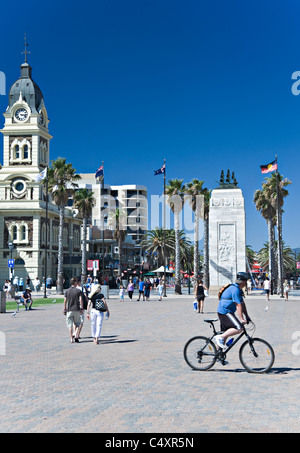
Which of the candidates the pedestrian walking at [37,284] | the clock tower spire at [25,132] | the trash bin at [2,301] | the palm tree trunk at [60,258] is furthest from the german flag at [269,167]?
the clock tower spire at [25,132]

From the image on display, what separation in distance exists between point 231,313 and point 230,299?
0.25 meters

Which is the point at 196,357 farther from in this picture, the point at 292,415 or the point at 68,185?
the point at 68,185

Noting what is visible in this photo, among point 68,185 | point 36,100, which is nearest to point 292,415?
point 68,185

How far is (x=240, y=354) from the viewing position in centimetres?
996

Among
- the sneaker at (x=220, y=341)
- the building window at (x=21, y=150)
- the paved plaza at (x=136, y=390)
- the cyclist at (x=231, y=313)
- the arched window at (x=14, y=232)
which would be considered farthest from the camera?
the building window at (x=21, y=150)

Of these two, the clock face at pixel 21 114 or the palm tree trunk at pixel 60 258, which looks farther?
the clock face at pixel 21 114

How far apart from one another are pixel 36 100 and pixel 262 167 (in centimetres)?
3339

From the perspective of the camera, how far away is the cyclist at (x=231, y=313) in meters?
9.70

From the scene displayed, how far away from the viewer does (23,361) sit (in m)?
11.2

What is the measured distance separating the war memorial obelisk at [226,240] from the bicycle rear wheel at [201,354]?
1318 inches

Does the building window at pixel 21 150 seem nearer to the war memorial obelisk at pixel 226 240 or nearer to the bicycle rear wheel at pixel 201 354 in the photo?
the war memorial obelisk at pixel 226 240

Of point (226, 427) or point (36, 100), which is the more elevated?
point (36, 100)

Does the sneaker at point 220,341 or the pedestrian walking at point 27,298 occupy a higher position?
the sneaker at point 220,341

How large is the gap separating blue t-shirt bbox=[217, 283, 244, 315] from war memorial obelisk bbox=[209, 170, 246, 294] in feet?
111
